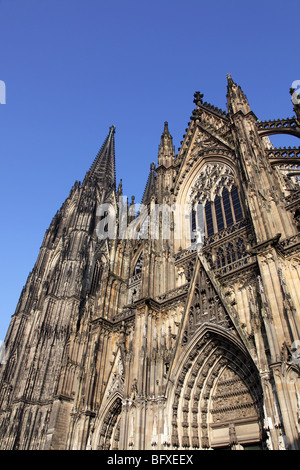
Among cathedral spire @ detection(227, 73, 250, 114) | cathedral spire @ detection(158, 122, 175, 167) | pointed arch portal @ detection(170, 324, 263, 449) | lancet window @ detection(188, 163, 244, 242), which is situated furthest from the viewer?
cathedral spire @ detection(158, 122, 175, 167)

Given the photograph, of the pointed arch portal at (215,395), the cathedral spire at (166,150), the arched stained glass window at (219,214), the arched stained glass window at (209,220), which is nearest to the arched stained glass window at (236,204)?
the arched stained glass window at (219,214)

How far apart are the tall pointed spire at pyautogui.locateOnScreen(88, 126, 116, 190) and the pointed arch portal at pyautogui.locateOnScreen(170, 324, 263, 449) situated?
44672 millimetres

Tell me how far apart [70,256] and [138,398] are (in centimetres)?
2886

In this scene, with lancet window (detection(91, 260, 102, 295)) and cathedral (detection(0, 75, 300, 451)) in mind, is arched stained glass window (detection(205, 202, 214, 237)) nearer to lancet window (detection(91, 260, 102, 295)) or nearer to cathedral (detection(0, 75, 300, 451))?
cathedral (detection(0, 75, 300, 451))

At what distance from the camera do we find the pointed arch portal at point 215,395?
445 inches

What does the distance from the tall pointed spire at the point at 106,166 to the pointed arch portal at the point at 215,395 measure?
4467 centimetres

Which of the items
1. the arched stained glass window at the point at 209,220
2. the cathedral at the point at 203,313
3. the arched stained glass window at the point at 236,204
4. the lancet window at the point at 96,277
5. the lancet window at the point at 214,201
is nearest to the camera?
the cathedral at the point at 203,313

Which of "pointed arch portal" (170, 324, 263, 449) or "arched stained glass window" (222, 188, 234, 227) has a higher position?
"arched stained glass window" (222, 188, 234, 227)

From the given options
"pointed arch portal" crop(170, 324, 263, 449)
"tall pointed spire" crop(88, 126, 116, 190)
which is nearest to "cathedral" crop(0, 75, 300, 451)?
"pointed arch portal" crop(170, 324, 263, 449)

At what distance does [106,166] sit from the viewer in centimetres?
6084

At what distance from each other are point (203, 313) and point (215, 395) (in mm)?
2744

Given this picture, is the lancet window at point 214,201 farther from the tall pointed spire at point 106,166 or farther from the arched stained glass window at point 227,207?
the tall pointed spire at point 106,166

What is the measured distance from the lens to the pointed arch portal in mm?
11305
